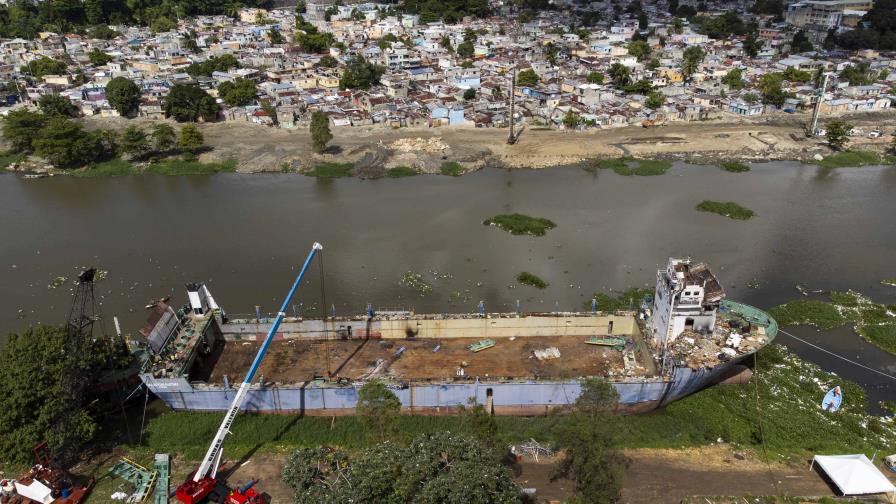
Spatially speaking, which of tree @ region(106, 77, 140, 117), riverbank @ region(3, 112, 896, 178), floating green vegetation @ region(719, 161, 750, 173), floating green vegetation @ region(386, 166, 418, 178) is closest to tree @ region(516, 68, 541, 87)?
riverbank @ region(3, 112, 896, 178)

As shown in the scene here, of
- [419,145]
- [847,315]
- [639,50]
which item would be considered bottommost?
[847,315]

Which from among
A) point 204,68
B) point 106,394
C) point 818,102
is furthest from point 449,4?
point 106,394

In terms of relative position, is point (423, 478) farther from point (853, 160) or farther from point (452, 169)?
point (853, 160)

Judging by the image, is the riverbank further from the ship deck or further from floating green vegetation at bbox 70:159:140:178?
the ship deck

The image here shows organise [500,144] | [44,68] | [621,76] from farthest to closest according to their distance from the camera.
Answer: [44,68]
[621,76]
[500,144]

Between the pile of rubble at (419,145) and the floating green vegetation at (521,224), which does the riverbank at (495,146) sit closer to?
the pile of rubble at (419,145)

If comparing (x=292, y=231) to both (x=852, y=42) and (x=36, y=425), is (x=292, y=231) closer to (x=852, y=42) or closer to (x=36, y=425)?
(x=36, y=425)

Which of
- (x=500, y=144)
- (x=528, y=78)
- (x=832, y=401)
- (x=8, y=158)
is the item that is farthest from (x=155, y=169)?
(x=832, y=401)
